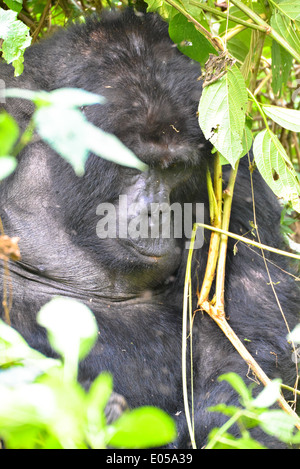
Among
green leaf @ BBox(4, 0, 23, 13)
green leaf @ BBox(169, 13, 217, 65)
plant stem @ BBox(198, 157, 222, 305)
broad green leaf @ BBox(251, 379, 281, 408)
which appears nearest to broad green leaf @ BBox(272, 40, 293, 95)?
green leaf @ BBox(169, 13, 217, 65)

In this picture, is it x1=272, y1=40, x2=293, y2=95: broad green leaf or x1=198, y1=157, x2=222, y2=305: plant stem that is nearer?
x1=198, y1=157, x2=222, y2=305: plant stem

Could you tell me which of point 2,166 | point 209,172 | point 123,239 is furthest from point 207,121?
point 2,166

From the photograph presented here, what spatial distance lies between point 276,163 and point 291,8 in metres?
0.70

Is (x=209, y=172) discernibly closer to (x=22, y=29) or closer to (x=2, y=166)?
(x=22, y=29)

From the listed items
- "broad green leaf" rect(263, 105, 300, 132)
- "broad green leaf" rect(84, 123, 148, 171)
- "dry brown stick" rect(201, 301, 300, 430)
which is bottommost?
"dry brown stick" rect(201, 301, 300, 430)

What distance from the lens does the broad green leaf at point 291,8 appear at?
7.07ft

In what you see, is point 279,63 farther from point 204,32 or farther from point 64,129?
point 64,129

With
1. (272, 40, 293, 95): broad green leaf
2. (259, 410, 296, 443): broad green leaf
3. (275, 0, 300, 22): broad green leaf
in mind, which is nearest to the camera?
(259, 410, 296, 443): broad green leaf

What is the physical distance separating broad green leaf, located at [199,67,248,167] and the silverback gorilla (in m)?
0.24

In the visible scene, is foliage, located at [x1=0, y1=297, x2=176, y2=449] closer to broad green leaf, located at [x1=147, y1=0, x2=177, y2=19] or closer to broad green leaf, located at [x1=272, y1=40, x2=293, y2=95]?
broad green leaf, located at [x1=147, y1=0, x2=177, y2=19]

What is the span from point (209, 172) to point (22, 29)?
90 cm

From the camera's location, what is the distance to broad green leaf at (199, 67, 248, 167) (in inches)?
72.2

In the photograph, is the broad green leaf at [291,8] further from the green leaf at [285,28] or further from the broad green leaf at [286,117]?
the broad green leaf at [286,117]

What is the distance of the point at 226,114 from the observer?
72.6 inches
